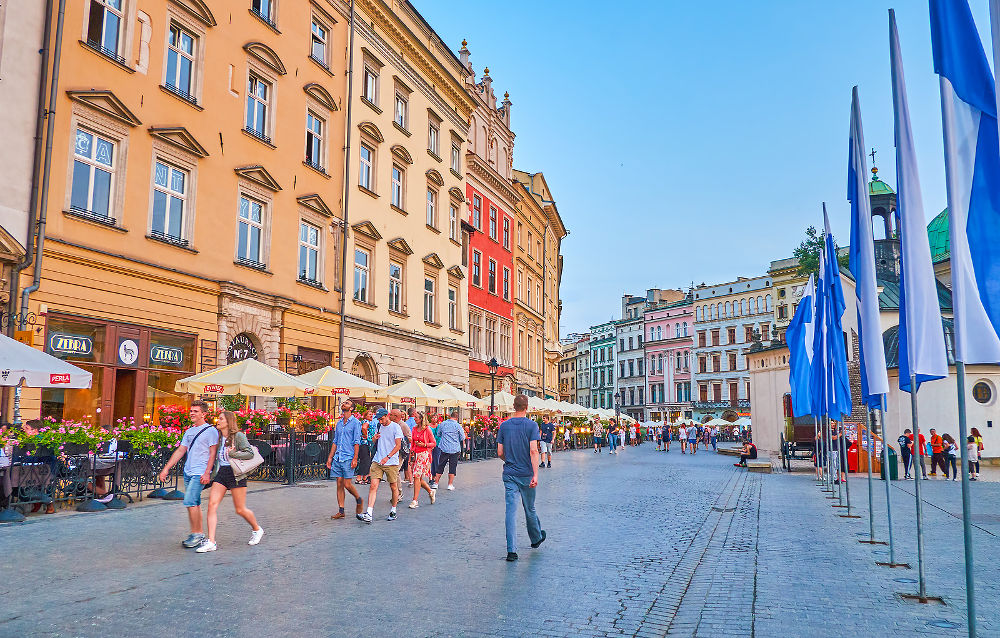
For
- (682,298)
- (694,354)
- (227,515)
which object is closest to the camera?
(227,515)

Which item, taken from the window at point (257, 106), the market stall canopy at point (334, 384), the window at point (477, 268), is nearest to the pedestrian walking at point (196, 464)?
the market stall canopy at point (334, 384)

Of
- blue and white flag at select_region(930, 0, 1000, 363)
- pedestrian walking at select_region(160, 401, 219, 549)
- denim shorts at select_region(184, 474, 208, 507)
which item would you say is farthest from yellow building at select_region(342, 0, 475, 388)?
blue and white flag at select_region(930, 0, 1000, 363)

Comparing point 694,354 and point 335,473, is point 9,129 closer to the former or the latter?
point 335,473

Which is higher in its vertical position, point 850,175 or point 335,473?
point 850,175

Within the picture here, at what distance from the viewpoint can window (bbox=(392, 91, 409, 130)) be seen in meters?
31.8

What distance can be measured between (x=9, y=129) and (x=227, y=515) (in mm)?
9679

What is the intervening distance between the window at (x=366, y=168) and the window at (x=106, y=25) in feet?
36.5

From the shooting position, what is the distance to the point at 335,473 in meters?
12.4

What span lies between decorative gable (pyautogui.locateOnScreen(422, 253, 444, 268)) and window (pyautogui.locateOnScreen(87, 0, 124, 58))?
661 inches

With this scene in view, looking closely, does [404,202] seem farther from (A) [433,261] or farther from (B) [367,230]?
(B) [367,230]

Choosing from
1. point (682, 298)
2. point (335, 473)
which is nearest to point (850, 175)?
point (335, 473)

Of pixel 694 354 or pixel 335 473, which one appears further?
pixel 694 354

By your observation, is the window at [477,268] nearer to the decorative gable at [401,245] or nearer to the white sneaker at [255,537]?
the decorative gable at [401,245]

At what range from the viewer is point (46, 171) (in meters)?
16.3
